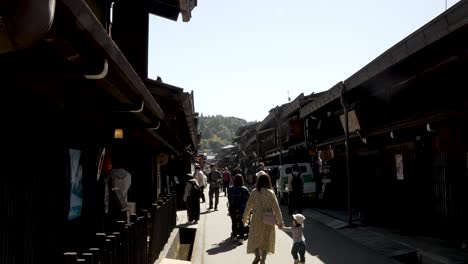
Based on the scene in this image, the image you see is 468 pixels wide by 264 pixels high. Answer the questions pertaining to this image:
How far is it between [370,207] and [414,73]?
560cm

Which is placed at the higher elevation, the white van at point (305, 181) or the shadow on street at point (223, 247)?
the white van at point (305, 181)

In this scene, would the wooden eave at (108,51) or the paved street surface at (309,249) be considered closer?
the wooden eave at (108,51)

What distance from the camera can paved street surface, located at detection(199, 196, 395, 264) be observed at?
418 inches

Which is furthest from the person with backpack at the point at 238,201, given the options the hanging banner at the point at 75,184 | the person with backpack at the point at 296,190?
the hanging banner at the point at 75,184

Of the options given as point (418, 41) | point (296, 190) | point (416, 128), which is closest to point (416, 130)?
point (416, 128)

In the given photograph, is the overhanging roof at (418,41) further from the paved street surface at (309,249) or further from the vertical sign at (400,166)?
the paved street surface at (309,249)

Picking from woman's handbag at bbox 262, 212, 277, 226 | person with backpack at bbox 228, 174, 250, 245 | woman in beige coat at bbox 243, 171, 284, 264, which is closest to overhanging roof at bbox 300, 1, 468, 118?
woman in beige coat at bbox 243, 171, 284, 264

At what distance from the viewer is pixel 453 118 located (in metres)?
9.22

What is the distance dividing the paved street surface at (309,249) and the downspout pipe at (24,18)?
29.3 ft

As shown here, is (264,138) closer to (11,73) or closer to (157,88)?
Answer: (157,88)

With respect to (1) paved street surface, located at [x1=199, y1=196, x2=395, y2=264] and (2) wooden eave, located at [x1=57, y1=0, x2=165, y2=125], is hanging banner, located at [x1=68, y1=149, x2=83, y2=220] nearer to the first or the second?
(2) wooden eave, located at [x1=57, y1=0, x2=165, y2=125]

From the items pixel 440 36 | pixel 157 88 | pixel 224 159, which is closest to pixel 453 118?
pixel 440 36

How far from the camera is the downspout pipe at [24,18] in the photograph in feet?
7.00

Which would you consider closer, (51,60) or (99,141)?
(51,60)
